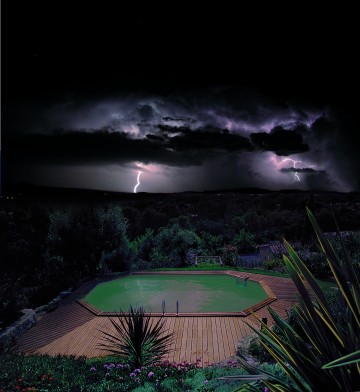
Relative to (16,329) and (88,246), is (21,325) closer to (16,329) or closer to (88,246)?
(16,329)

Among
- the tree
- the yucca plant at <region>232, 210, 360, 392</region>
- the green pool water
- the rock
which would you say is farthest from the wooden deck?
the tree

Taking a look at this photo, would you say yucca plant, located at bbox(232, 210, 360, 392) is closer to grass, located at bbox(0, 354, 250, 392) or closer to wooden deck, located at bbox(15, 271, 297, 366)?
grass, located at bbox(0, 354, 250, 392)

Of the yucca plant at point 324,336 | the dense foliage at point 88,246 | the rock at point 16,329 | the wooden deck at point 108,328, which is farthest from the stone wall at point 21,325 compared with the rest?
the yucca plant at point 324,336

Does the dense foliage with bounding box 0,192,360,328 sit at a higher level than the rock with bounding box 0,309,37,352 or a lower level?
higher

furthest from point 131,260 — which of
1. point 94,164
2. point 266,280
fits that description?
point 94,164

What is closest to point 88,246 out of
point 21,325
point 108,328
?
point 21,325
